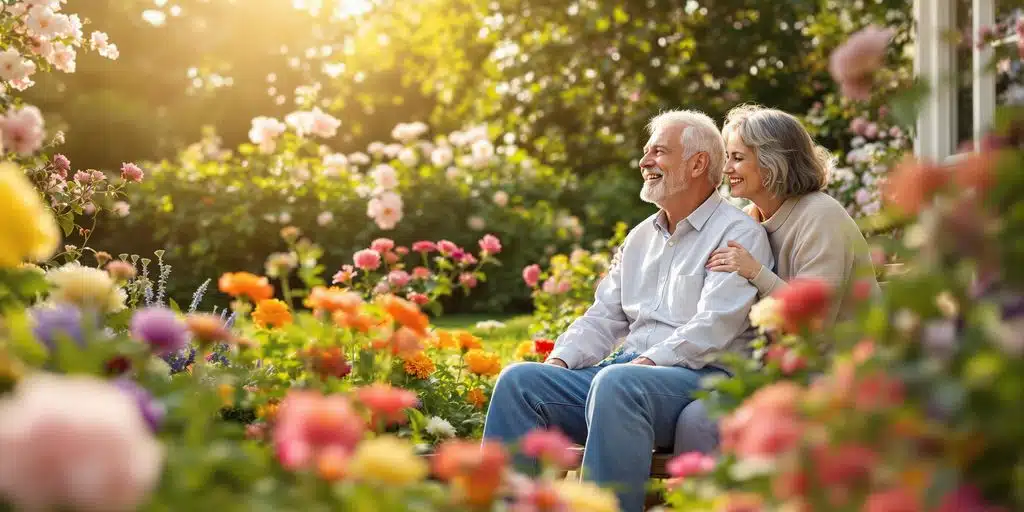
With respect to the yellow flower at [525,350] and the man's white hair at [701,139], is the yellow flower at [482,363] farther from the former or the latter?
the man's white hair at [701,139]

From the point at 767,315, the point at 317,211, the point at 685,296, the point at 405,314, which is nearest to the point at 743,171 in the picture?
the point at 685,296

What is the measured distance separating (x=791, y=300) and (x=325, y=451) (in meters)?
0.60

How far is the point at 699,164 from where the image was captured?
294 cm

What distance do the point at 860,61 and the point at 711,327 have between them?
1.30 meters

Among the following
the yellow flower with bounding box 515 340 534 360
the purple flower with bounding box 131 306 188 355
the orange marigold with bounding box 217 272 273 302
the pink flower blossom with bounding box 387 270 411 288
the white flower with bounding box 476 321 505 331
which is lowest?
the purple flower with bounding box 131 306 188 355

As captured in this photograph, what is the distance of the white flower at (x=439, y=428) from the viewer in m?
2.80

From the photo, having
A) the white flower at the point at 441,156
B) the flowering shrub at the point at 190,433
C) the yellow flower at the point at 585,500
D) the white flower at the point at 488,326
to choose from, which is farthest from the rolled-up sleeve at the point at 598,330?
the white flower at the point at 441,156

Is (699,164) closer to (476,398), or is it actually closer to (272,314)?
(476,398)

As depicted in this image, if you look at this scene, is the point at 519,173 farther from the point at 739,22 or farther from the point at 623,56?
the point at 739,22

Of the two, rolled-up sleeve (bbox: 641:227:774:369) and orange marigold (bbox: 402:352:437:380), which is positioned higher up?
rolled-up sleeve (bbox: 641:227:774:369)

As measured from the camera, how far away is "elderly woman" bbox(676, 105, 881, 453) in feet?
9.21

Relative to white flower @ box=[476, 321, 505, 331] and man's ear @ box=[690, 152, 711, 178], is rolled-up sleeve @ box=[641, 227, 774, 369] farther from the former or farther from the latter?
white flower @ box=[476, 321, 505, 331]

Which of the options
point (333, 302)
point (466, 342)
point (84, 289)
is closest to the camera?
point (84, 289)

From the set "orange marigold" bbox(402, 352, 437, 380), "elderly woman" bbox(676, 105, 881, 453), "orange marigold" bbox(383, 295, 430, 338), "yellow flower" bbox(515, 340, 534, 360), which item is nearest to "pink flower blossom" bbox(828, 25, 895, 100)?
"orange marigold" bbox(383, 295, 430, 338)
